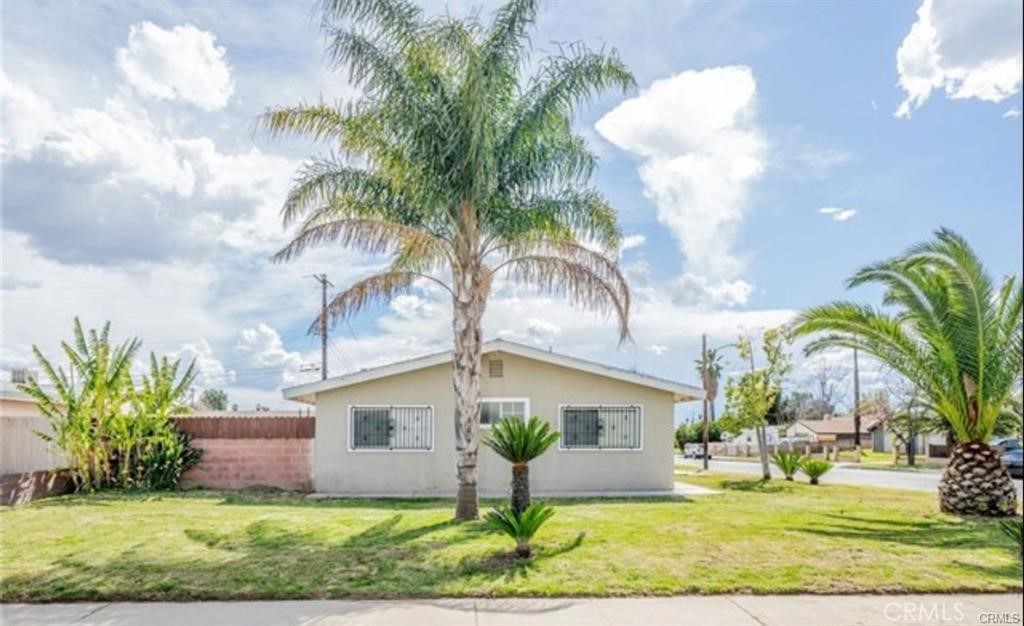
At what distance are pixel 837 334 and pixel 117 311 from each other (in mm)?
16095

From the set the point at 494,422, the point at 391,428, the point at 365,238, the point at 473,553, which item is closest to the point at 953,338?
the point at 473,553

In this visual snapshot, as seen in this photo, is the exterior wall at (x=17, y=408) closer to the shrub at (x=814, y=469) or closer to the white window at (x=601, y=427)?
the white window at (x=601, y=427)

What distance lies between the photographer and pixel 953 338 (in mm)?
12266

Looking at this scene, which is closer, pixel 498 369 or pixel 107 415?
pixel 107 415

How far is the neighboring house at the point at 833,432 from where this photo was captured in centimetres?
6009

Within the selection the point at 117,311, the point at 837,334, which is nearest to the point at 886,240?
the point at 837,334

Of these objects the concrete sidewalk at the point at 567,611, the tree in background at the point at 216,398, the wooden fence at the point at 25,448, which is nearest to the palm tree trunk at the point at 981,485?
the concrete sidewalk at the point at 567,611

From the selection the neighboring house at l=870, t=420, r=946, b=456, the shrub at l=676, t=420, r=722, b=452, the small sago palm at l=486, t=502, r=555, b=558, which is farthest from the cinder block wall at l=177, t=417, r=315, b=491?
the shrub at l=676, t=420, r=722, b=452

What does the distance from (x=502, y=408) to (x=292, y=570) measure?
31.4 ft

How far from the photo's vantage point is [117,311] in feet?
55.6

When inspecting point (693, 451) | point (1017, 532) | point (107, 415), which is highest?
point (107, 415)

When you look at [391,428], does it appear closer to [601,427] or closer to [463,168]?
[601,427]

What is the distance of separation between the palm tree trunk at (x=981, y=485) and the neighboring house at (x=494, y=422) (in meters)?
6.05

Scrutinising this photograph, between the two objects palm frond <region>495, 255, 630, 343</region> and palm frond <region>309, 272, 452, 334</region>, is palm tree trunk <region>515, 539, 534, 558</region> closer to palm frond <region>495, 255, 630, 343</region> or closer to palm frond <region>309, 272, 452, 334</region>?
palm frond <region>495, 255, 630, 343</region>
